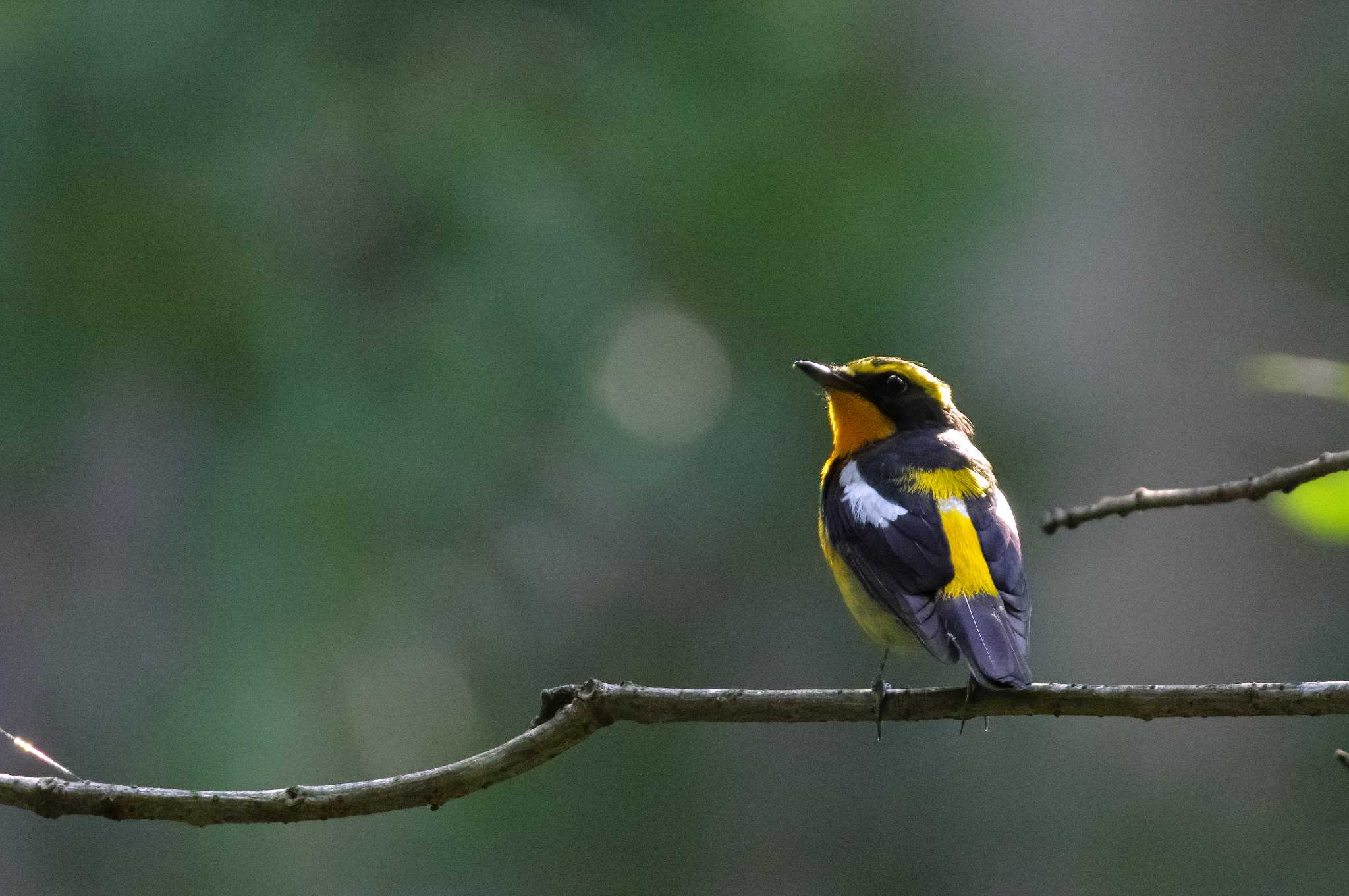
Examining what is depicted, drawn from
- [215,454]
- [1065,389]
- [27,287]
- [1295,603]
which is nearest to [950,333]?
[1065,389]

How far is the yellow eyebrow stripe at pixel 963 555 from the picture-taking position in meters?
3.29

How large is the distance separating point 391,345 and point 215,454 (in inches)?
37.1

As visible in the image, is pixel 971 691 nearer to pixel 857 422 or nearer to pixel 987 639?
pixel 987 639

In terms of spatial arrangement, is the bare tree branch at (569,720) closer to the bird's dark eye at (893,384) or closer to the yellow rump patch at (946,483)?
the yellow rump patch at (946,483)

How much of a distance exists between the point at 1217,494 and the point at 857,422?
187cm

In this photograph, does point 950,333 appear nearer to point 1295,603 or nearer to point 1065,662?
point 1065,662

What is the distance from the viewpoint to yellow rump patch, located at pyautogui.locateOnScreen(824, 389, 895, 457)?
4.34 metres

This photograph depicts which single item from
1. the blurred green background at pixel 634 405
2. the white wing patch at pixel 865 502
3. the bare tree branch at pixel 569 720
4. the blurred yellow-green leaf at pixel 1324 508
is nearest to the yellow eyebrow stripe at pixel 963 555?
the white wing patch at pixel 865 502

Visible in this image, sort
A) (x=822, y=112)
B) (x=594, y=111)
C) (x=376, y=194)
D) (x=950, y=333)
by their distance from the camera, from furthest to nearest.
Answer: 1. (x=950, y=333)
2. (x=822, y=112)
3. (x=594, y=111)
4. (x=376, y=194)

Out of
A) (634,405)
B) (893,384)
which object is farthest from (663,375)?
(893,384)

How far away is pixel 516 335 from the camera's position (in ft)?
20.8

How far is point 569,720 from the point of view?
2.36 meters

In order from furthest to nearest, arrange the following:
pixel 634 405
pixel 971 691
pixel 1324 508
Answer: pixel 634 405, pixel 971 691, pixel 1324 508

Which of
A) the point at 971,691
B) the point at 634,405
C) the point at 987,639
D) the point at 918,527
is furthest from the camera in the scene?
the point at 634,405
